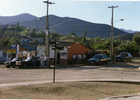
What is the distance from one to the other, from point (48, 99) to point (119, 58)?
2699cm

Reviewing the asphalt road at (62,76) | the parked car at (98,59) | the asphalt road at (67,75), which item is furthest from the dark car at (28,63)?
the parked car at (98,59)

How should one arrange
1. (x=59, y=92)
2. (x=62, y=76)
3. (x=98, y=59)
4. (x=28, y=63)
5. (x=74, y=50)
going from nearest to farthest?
(x=59, y=92)
(x=62, y=76)
(x=28, y=63)
(x=98, y=59)
(x=74, y=50)

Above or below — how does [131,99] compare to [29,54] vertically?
below

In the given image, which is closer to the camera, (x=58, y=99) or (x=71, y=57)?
(x=58, y=99)

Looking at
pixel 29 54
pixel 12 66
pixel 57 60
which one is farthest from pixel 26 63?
pixel 57 60

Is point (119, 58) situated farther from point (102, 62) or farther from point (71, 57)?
point (71, 57)

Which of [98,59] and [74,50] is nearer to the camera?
[98,59]

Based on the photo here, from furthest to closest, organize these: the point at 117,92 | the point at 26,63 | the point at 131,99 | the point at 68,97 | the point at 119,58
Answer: the point at 119,58, the point at 26,63, the point at 117,92, the point at 68,97, the point at 131,99

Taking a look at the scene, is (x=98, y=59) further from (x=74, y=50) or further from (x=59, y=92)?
(x=59, y=92)

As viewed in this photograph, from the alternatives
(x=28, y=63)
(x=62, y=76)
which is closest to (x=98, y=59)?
(x=28, y=63)

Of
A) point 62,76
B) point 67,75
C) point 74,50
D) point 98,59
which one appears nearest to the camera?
point 62,76

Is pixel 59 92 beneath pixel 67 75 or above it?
beneath

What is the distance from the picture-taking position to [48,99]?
26.1 feet

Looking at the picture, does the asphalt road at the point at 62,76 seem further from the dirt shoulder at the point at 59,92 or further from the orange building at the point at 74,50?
the orange building at the point at 74,50
